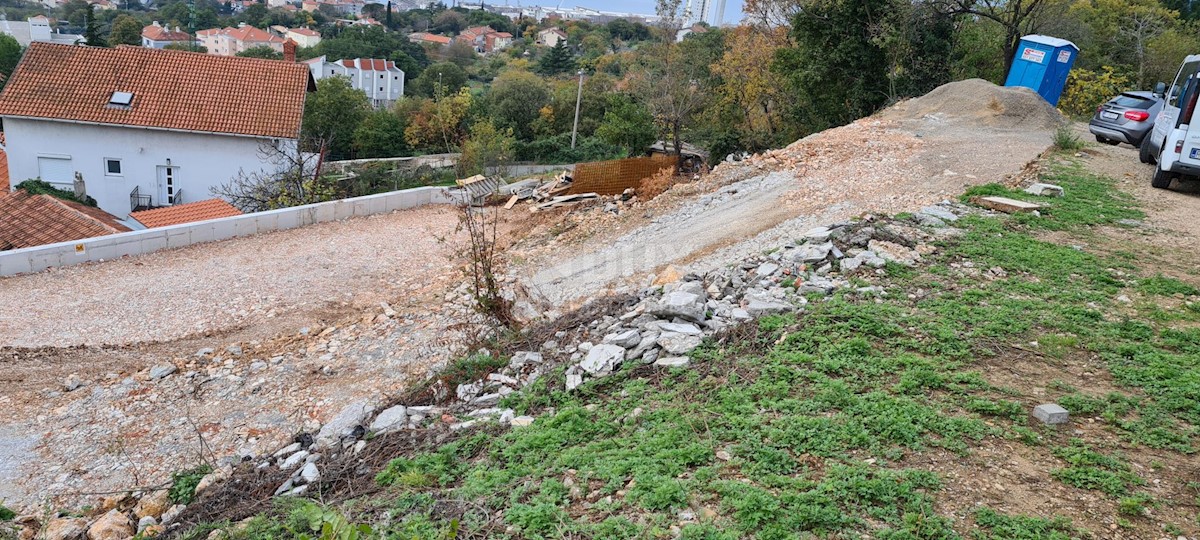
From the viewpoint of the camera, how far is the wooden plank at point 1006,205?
9.38m

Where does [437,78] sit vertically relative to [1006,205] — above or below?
below

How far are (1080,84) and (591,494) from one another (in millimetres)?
23767

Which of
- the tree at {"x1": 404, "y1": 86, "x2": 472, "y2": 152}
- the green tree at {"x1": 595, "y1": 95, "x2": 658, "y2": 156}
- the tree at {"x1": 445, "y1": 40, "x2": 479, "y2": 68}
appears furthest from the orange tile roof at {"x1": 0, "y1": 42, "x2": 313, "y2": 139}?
the tree at {"x1": 445, "y1": 40, "x2": 479, "y2": 68}

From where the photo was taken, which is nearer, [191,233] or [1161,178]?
[1161,178]

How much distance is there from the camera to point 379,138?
138 feet

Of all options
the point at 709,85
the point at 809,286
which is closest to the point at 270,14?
the point at 709,85

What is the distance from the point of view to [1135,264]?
7.79 meters

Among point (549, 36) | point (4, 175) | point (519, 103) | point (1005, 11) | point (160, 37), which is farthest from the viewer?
point (549, 36)

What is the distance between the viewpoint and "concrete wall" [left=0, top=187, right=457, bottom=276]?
455 inches

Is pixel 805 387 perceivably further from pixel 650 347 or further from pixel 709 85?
pixel 709 85

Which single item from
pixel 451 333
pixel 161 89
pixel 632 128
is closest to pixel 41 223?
pixel 161 89

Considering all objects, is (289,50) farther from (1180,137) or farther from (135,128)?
(1180,137)

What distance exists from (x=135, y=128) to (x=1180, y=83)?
77.6 feet

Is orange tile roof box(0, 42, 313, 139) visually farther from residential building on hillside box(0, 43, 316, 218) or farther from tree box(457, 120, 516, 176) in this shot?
tree box(457, 120, 516, 176)
